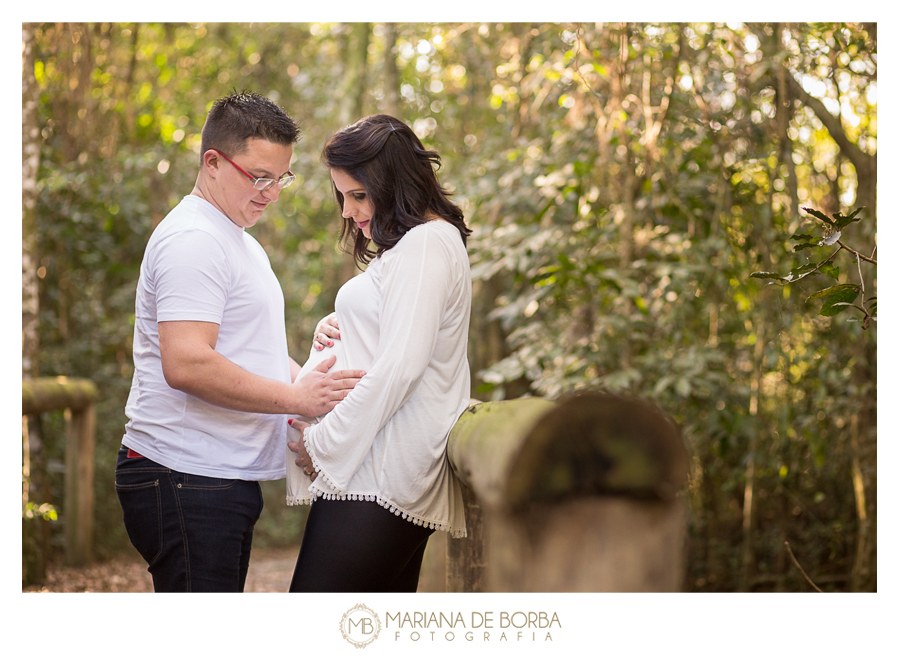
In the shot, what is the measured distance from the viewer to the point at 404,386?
4.47 feet

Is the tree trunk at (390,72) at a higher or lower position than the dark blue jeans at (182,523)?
higher

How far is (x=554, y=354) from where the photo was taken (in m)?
3.19

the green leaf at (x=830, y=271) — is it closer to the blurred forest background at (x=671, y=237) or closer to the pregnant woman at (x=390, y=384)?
the pregnant woman at (x=390, y=384)

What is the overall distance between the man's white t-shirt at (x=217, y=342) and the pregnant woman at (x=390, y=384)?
0.17 meters

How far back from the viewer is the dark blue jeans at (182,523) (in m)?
1.53

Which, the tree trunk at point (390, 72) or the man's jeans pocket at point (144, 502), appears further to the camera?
the tree trunk at point (390, 72)

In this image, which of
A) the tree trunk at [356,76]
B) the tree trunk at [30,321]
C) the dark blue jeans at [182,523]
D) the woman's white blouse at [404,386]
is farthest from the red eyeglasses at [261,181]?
the tree trunk at [356,76]

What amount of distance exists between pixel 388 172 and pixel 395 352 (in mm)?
415

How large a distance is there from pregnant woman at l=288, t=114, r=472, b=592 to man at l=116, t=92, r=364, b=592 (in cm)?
14
